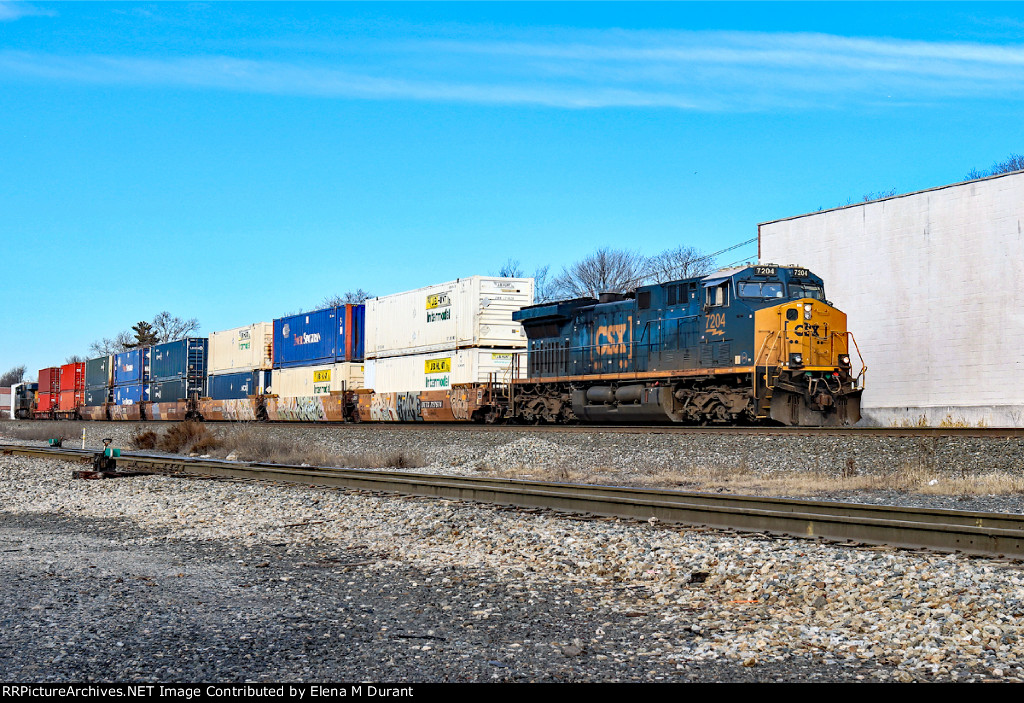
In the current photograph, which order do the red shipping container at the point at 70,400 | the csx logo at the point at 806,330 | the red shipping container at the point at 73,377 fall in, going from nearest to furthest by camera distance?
the csx logo at the point at 806,330 < the red shipping container at the point at 70,400 < the red shipping container at the point at 73,377

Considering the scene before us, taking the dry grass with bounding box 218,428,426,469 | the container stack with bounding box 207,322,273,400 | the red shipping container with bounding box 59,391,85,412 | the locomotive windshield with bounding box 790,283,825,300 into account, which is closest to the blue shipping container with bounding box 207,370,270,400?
the container stack with bounding box 207,322,273,400

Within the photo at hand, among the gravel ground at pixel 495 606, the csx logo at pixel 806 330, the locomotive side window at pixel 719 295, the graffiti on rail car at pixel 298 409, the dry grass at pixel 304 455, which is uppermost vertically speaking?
the locomotive side window at pixel 719 295

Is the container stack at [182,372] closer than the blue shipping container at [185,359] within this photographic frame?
Yes

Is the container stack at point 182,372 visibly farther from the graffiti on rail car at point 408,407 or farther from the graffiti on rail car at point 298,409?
the graffiti on rail car at point 408,407

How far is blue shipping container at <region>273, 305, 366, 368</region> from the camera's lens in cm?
3142

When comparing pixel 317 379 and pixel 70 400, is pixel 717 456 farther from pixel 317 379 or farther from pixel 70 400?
pixel 70 400

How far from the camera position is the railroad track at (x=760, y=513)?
692 centimetres

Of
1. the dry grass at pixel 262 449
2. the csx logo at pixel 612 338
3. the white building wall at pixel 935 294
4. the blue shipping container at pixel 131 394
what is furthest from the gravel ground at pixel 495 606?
the blue shipping container at pixel 131 394

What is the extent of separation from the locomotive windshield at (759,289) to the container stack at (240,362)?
71.3 ft

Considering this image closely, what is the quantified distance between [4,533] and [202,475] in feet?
18.5

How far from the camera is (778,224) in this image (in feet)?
101
